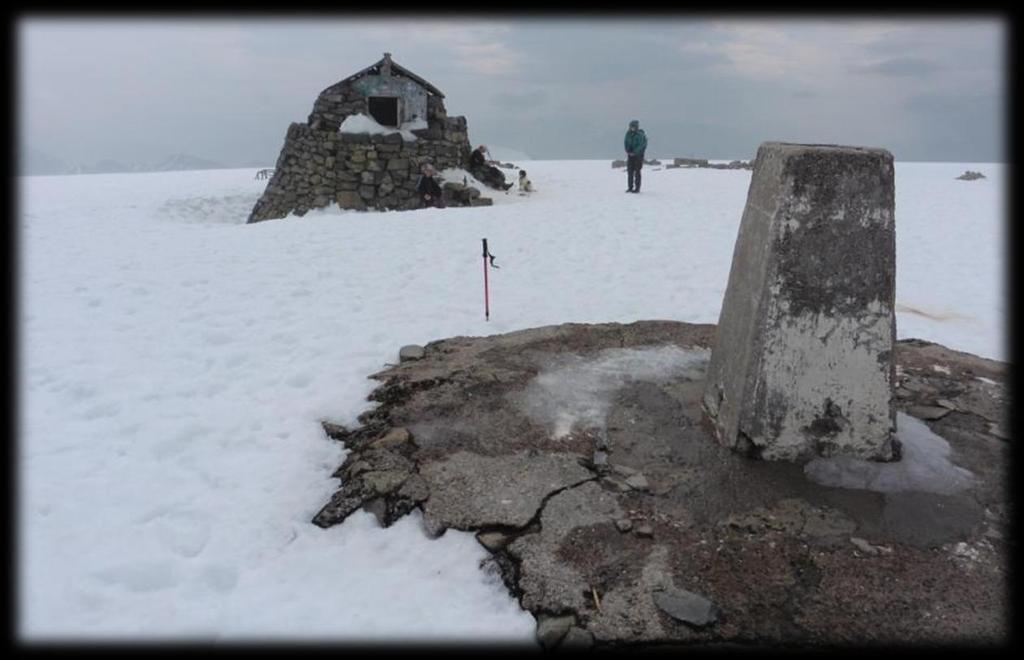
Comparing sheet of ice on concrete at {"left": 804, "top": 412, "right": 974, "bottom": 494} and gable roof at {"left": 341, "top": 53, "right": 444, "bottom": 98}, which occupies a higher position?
gable roof at {"left": 341, "top": 53, "right": 444, "bottom": 98}

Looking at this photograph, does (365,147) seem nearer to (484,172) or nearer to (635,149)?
(484,172)

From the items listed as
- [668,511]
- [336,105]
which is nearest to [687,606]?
[668,511]

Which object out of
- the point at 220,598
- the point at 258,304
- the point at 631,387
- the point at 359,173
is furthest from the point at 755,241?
the point at 359,173

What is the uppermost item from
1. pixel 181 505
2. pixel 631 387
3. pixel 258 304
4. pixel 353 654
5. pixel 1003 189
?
pixel 1003 189

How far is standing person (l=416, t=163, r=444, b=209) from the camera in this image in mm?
18500

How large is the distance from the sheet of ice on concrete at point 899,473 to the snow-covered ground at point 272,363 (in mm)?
2443

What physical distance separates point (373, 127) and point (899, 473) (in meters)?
18.6

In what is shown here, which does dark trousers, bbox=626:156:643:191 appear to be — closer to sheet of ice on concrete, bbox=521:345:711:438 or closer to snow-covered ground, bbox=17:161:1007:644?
snow-covered ground, bbox=17:161:1007:644

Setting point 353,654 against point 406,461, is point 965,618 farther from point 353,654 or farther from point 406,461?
point 406,461

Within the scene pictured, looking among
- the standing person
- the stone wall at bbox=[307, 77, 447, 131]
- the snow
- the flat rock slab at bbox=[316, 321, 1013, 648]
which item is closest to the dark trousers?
the standing person

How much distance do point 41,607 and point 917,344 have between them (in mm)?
8109

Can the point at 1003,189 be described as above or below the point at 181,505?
above

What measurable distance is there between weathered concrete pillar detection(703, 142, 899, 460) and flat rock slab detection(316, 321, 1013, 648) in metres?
Result: 0.37

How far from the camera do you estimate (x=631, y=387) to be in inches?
221
